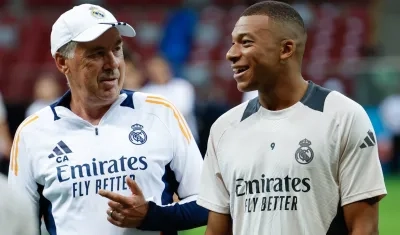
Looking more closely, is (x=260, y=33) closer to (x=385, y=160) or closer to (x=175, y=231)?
(x=175, y=231)

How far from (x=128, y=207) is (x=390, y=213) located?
9150 mm

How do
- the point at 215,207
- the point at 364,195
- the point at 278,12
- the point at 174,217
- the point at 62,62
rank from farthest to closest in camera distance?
the point at 62,62 → the point at 174,217 → the point at 215,207 → the point at 278,12 → the point at 364,195

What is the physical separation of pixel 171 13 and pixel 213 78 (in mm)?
3950

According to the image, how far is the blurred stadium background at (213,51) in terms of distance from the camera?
18062mm

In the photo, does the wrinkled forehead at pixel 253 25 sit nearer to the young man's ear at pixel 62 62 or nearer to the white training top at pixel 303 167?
the white training top at pixel 303 167

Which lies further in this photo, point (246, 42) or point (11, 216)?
point (246, 42)

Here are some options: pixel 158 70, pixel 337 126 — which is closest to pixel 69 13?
pixel 337 126

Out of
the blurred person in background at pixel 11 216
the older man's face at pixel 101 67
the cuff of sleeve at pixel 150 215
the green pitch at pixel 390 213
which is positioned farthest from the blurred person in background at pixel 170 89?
the blurred person in background at pixel 11 216

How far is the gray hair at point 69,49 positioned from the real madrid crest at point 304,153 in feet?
4.61

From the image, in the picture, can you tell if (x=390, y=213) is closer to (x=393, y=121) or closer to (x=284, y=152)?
(x=393, y=121)

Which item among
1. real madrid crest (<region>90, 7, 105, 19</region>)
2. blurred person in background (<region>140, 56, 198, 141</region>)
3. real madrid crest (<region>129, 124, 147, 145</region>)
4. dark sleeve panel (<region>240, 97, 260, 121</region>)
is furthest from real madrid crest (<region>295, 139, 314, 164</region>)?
blurred person in background (<region>140, 56, 198, 141</region>)

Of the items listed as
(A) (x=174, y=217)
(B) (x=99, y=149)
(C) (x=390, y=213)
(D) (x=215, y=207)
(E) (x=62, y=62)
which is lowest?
(C) (x=390, y=213)

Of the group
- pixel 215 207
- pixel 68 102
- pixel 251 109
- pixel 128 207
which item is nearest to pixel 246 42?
pixel 251 109

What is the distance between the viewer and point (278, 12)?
4273mm
